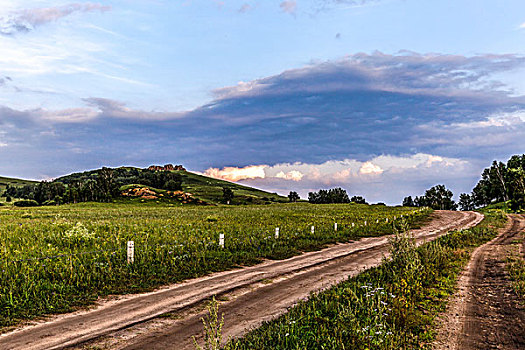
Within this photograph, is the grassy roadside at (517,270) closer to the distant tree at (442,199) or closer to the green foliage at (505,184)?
the green foliage at (505,184)

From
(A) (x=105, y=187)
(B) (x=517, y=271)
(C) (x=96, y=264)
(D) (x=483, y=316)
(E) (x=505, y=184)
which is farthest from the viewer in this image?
(A) (x=105, y=187)

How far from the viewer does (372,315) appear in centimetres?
998

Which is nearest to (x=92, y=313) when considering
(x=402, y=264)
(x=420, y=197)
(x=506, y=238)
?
(x=402, y=264)

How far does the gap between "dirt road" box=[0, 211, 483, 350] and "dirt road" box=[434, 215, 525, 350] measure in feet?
14.7

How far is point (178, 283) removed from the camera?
14812mm

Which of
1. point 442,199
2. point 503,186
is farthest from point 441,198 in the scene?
point 503,186

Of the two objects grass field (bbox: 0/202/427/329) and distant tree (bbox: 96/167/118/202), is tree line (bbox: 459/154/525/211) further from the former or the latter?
distant tree (bbox: 96/167/118/202)

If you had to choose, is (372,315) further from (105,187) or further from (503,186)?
(105,187)

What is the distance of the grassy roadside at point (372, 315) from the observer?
26.9 feet

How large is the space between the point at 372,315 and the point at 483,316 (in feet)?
11.8

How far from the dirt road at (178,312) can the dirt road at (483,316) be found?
447 cm

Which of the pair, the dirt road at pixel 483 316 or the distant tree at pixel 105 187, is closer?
the dirt road at pixel 483 316

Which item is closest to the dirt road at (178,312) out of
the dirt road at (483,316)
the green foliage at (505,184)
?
the dirt road at (483,316)

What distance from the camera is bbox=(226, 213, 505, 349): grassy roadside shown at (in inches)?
322
